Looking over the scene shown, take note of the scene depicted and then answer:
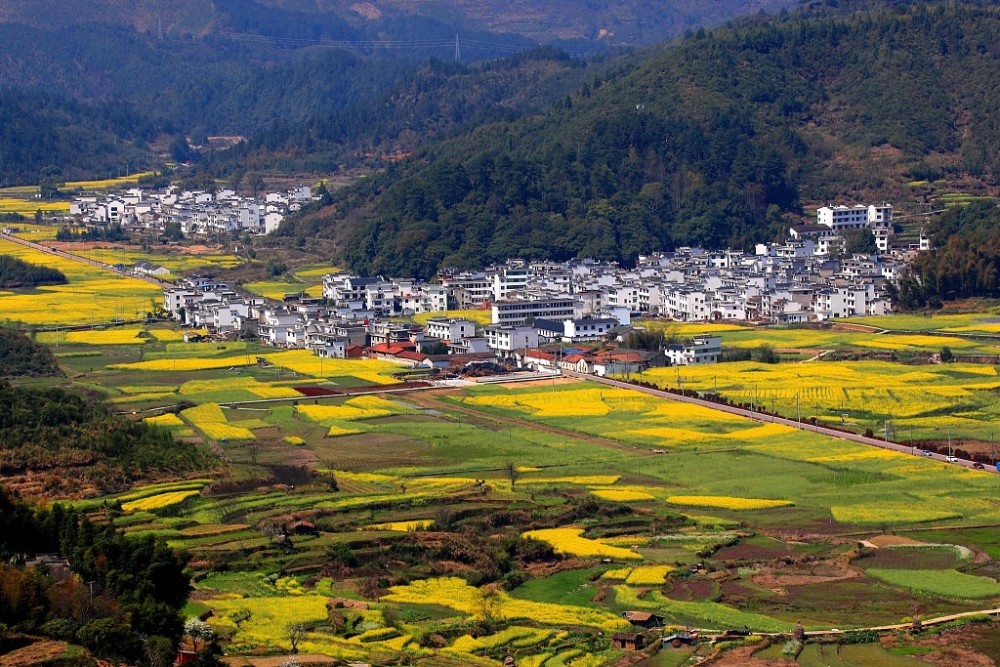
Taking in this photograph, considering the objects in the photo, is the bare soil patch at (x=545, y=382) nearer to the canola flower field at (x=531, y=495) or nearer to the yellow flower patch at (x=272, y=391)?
the canola flower field at (x=531, y=495)

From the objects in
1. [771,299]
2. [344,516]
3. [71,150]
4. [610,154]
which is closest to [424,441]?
[344,516]

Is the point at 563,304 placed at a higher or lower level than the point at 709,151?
lower

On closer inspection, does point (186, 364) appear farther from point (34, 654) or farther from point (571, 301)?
point (34, 654)

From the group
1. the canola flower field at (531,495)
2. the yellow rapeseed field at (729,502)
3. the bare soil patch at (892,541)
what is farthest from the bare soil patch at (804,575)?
the yellow rapeseed field at (729,502)

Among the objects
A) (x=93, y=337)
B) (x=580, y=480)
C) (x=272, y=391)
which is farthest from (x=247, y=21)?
(x=580, y=480)

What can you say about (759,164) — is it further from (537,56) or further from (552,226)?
(537,56)

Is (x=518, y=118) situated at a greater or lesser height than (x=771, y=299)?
greater
